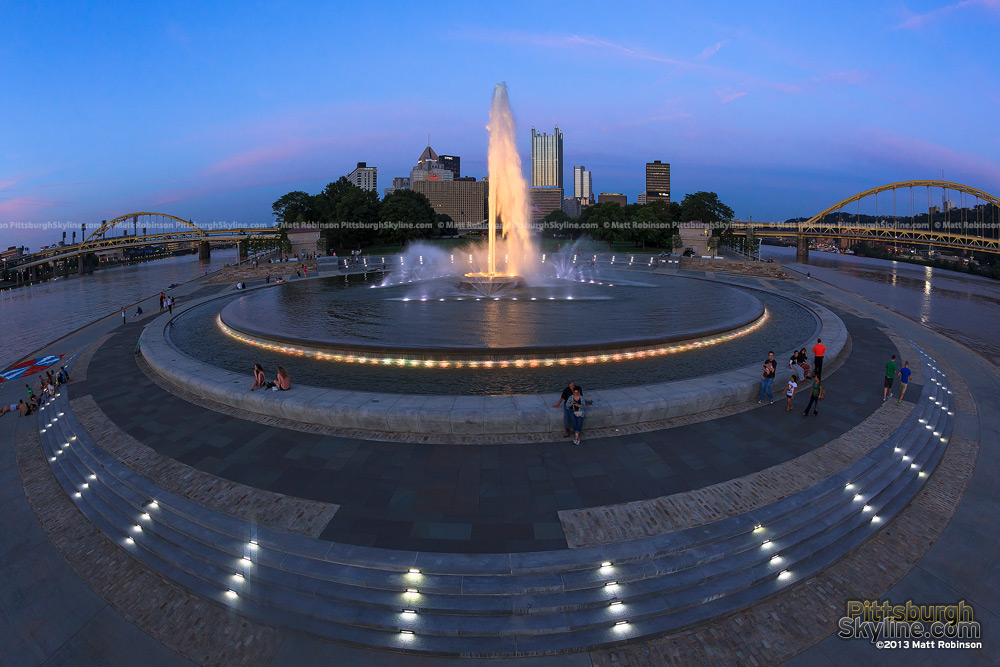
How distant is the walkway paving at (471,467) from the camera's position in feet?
24.0

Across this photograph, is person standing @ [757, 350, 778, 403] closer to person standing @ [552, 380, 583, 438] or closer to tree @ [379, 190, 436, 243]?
person standing @ [552, 380, 583, 438]

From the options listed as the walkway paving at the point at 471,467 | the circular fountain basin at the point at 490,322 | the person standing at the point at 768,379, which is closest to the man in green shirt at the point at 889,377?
the walkway paving at the point at 471,467

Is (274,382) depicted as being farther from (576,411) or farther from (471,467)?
(576,411)

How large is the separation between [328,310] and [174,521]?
58.4 ft

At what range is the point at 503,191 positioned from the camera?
3572 cm

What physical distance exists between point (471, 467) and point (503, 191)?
98.5 ft

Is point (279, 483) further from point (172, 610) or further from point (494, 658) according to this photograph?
point (494, 658)

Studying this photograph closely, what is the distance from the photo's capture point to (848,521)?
7.94 metres

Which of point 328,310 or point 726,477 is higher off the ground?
point 328,310

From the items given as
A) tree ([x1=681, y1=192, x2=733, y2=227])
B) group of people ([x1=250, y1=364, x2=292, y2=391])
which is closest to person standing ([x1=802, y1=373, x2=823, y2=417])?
group of people ([x1=250, y1=364, x2=292, y2=391])

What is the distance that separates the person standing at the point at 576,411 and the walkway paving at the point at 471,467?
343 mm

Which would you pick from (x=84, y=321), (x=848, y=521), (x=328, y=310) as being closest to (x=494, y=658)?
(x=848, y=521)

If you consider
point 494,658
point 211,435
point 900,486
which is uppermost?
point 211,435

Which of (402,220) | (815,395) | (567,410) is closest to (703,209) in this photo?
(402,220)
